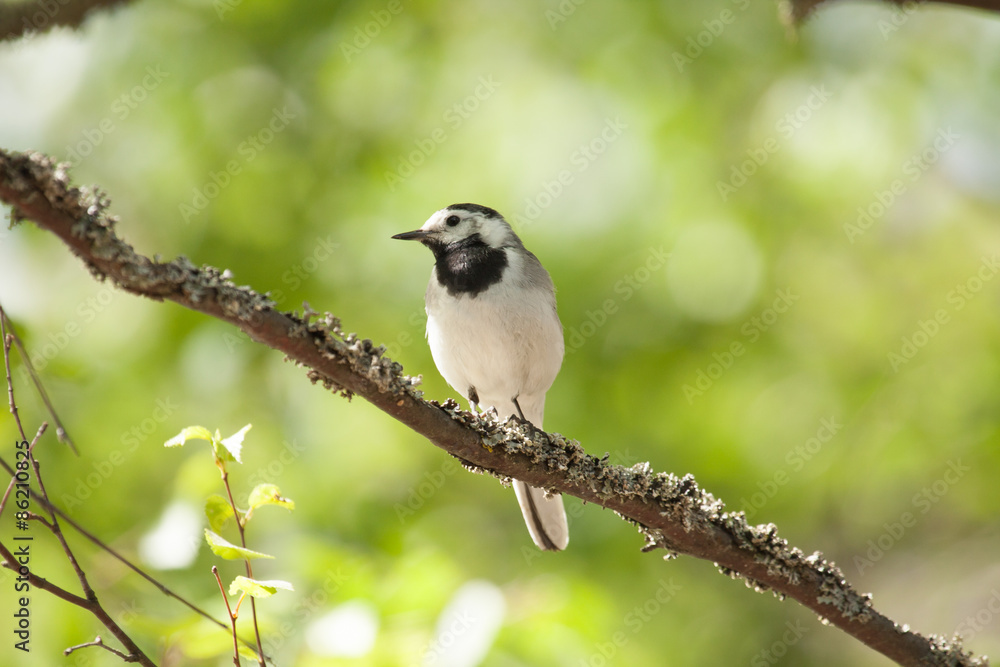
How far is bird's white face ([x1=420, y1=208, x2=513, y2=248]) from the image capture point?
502 cm

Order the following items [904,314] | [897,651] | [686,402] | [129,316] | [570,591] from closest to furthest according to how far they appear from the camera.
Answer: [897,651] → [570,591] → [129,316] → [686,402] → [904,314]

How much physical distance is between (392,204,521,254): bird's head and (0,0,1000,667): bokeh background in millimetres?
1163

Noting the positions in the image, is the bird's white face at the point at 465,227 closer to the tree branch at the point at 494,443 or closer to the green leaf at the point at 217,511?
the tree branch at the point at 494,443

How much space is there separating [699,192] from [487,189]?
183 cm

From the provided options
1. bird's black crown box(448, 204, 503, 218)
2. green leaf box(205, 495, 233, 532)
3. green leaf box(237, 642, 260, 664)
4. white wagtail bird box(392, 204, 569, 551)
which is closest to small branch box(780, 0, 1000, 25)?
white wagtail bird box(392, 204, 569, 551)

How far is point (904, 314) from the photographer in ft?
23.7

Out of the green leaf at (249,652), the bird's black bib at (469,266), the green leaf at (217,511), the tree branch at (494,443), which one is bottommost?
the green leaf at (249,652)

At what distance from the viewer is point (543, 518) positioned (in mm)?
4352

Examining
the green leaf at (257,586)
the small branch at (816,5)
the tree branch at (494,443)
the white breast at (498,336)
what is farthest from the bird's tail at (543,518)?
the small branch at (816,5)

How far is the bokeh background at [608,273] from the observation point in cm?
618

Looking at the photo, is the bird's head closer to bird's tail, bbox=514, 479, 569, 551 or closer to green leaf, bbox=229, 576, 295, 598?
bird's tail, bbox=514, 479, 569, 551

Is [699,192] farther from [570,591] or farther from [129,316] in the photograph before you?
[129,316]

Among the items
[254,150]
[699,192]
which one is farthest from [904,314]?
[254,150]

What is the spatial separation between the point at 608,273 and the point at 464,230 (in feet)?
5.91
